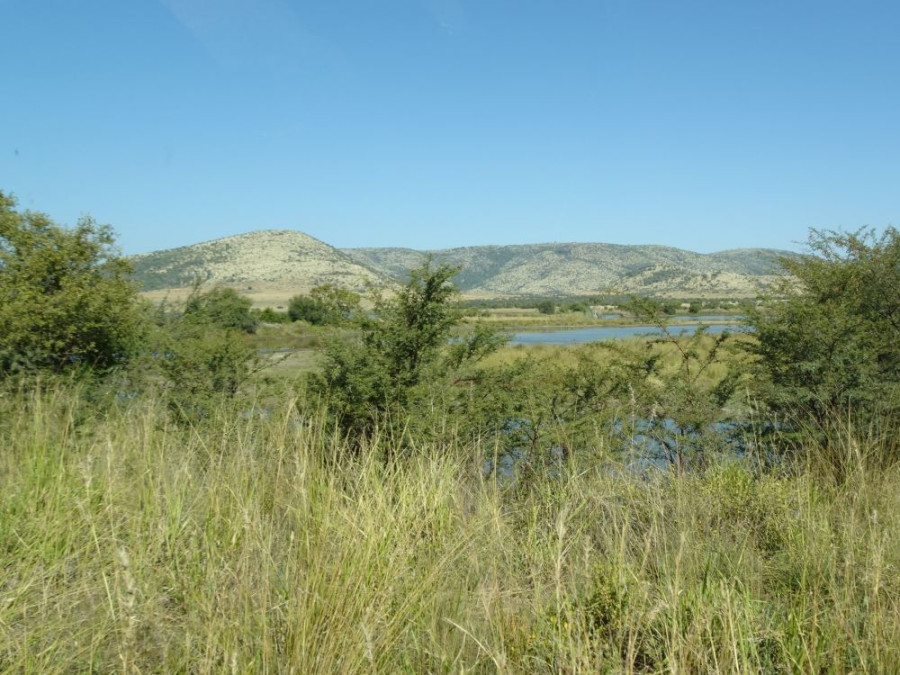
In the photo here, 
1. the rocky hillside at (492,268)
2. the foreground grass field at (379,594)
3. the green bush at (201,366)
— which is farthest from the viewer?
the rocky hillside at (492,268)

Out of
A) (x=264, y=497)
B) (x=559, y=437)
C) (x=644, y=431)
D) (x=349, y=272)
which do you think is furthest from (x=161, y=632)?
(x=349, y=272)

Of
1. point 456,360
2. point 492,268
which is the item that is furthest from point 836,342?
point 492,268

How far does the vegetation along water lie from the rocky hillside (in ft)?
148

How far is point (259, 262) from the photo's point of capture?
123m

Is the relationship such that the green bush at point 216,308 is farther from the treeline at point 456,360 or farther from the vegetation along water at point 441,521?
the vegetation along water at point 441,521

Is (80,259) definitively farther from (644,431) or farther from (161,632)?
(161,632)

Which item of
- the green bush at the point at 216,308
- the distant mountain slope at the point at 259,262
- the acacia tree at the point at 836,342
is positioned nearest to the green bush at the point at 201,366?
the green bush at the point at 216,308

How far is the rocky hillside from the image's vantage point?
331ft

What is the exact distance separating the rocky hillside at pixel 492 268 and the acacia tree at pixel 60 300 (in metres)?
43.0

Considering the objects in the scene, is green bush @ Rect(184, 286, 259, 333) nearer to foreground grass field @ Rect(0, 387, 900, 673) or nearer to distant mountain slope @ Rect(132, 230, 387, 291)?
foreground grass field @ Rect(0, 387, 900, 673)

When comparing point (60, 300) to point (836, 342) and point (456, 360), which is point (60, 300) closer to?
point (456, 360)

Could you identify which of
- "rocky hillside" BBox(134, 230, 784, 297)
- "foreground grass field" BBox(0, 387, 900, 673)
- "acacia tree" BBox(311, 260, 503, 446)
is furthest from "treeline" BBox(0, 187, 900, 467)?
"rocky hillside" BBox(134, 230, 784, 297)

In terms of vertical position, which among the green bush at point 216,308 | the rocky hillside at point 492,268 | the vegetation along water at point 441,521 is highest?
the rocky hillside at point 492,268

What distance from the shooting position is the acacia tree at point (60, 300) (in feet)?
30.3
